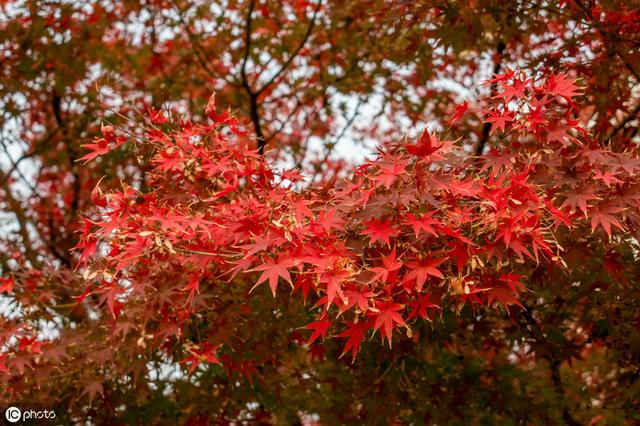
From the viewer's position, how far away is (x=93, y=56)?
7.88m

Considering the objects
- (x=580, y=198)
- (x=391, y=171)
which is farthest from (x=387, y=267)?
(x=580, y=198)

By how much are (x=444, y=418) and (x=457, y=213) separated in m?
2.31

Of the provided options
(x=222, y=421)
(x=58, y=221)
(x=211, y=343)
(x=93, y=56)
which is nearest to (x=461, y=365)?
(x=222, y=421)

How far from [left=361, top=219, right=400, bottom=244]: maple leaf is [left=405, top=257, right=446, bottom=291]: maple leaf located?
0.13 m

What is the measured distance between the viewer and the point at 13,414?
14.3 feet

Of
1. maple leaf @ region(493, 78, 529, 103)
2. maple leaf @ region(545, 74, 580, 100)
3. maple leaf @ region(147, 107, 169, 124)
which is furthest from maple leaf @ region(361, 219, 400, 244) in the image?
maple leaf @ region(147, 107, 169, 124)

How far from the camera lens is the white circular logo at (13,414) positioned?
434 centimetres

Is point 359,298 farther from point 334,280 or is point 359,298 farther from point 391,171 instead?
point 391,171

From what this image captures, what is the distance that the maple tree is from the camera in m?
2.90

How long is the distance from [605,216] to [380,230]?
905 millimetres

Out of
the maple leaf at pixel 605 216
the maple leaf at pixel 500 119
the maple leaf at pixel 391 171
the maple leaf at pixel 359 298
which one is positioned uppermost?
the maple leaf at pixel 500 119

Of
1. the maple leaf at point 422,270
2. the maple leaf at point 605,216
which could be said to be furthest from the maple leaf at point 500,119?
the maple leaf at point 422,270

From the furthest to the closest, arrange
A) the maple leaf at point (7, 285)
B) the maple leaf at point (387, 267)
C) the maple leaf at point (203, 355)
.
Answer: the maple leaf at point (7, 285) → the maple leaf at point (203, 355) → the maple leaf at point (387, 267)

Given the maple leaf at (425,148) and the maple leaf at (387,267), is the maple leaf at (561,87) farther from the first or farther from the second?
the maple leaf at (387,267)
